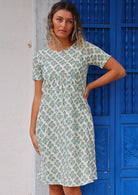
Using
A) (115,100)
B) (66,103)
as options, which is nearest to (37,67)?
(66,103)

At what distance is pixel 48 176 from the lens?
7.06 ft

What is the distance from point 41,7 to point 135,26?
877mm

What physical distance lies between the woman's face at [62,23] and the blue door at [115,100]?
0.45 m

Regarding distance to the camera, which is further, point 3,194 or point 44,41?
point 3,194

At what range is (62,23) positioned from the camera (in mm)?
2039

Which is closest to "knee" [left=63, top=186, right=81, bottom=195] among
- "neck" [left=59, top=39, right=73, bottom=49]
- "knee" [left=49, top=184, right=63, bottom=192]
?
"knee" [left=49, top=184, right=63, bottom=192]

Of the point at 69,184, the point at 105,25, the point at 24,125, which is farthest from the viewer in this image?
the point at 24,125

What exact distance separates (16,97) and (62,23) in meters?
0.94

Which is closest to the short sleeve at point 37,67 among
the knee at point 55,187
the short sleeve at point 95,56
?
the short sleeve at point 95,56

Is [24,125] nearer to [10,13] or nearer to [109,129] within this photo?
[109,129]

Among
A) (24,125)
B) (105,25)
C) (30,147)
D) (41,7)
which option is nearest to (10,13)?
(41,7)

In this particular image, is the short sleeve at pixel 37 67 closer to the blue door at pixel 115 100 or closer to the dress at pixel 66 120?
the dress at pixel 66 120

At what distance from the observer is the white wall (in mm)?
2602

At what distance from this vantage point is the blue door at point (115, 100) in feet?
8.20
